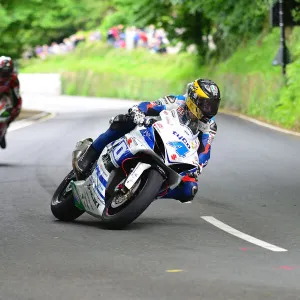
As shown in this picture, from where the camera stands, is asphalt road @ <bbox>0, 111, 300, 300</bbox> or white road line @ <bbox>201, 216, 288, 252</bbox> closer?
asphalt road @ <bbox>0, 111, 300, 300</bbox>

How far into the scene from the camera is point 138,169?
32.9 ft

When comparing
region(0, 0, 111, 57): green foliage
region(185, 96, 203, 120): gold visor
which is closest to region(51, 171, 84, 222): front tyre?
region(185, 96, 203, 120): gold visor

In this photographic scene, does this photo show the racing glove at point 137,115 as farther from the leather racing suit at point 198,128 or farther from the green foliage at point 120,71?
the green foliage at point 120,71

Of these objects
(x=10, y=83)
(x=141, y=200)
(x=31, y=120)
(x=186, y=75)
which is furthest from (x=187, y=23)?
(x=141, y=200)

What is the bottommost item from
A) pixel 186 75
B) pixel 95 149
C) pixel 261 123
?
pixel 186 75

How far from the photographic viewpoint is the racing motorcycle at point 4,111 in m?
19.5

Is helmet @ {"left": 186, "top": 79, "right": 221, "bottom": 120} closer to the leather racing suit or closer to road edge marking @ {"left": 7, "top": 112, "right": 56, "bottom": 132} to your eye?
the leather racing suit

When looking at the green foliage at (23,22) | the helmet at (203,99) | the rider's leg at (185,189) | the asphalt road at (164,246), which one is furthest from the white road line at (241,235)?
the green foliage at (23,22)

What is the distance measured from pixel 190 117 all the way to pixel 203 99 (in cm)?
25

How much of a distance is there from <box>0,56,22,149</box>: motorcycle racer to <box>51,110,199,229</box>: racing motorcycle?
8881mm

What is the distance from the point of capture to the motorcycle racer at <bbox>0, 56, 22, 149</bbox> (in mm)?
19281

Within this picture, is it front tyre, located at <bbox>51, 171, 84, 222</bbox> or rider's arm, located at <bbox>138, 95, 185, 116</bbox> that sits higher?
rider's arm, located at <bbox>138, 95, 185, 116</bbox>

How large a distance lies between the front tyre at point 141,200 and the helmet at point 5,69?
31.0ft

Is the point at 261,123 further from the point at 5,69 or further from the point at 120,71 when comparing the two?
the point at 120,71
